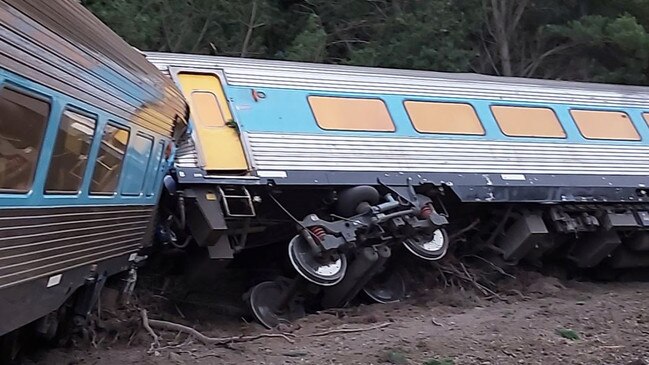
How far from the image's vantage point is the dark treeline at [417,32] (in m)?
19.1

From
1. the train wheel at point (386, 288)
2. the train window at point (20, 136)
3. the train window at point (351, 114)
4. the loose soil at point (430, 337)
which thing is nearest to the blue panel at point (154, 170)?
the loose soil at point (430, 337)

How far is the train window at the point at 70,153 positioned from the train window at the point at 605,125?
25.3 feet

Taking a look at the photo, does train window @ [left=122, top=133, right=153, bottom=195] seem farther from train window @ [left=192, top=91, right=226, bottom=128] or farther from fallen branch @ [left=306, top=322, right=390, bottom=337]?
fallen branch @ [left=306, top=322, right=390, bottom=337]

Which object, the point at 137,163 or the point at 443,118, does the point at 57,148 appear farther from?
the point at 443,118

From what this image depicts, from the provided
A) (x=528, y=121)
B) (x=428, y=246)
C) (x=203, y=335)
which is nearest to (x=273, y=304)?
(x=203, y=335)

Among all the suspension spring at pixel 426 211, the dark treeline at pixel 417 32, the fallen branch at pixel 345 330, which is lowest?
the fallen branch at pixel 345 330

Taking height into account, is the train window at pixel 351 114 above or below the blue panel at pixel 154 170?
above

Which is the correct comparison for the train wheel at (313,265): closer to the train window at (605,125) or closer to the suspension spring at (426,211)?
the suspension spring at (426,211)

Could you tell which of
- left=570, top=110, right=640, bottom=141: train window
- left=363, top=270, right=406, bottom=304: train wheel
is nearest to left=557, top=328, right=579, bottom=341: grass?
left=363, top=270, right=406, bottom=304: train wheel

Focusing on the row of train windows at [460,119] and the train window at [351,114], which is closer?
the train window at [351,114]

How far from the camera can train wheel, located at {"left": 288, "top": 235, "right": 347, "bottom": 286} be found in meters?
8.73

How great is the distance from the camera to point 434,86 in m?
10.7

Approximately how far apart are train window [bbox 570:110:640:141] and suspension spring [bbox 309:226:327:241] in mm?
4333

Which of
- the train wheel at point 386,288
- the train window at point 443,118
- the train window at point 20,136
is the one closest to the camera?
the train window at point 20,136
